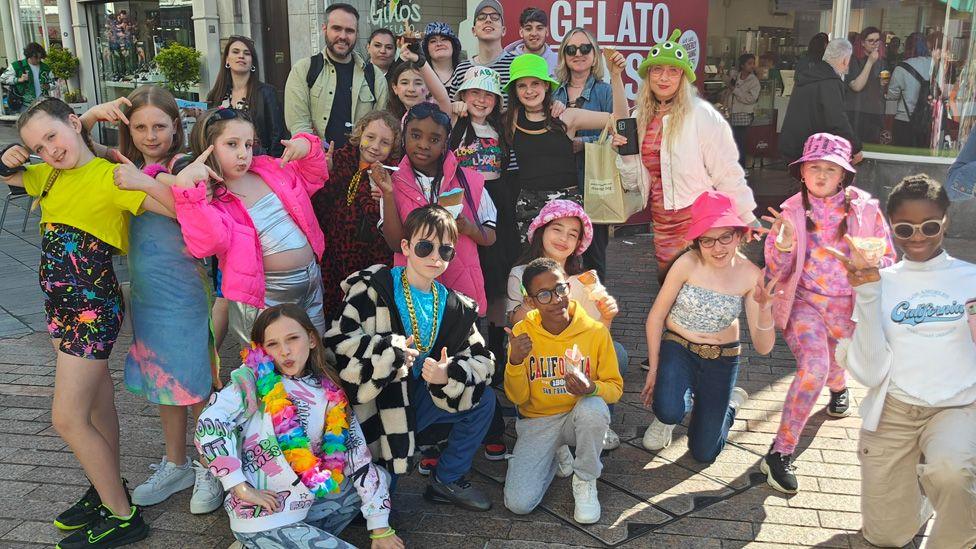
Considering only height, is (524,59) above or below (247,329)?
above

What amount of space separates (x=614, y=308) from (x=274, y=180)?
5.70 feet

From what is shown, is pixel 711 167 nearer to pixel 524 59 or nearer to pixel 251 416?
pixel 524 59

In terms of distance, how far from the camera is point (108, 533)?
10.8ft

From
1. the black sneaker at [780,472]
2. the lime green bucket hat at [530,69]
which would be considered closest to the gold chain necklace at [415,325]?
the lime green bucket hat at [530,69]

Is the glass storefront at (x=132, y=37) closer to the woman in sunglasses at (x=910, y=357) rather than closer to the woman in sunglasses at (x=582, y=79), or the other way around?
the woman in sunglasses at (x=582, y=79)

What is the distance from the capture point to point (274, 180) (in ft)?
12.5

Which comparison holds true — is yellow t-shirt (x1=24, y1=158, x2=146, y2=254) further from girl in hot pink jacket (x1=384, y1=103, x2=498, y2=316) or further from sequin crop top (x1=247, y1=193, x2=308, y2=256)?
girl in hot pink jacket (x1=384, y1=103, x2=498, y2=316)

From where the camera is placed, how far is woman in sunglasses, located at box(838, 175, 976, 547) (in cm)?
312

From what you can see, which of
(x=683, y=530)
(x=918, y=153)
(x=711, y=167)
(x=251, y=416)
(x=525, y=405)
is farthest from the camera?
(x=918, y=153)

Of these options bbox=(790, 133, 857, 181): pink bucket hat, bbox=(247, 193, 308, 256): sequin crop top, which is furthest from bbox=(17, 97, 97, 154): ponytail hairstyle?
bbox=(790, 133, 857, 181): pink bucket hat

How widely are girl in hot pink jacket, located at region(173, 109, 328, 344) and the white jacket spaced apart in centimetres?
186

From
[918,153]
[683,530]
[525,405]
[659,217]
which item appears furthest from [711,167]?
[918,153]

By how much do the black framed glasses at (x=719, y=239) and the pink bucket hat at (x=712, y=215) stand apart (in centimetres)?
4

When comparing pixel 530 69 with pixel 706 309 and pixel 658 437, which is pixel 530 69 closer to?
pixel 706 309
